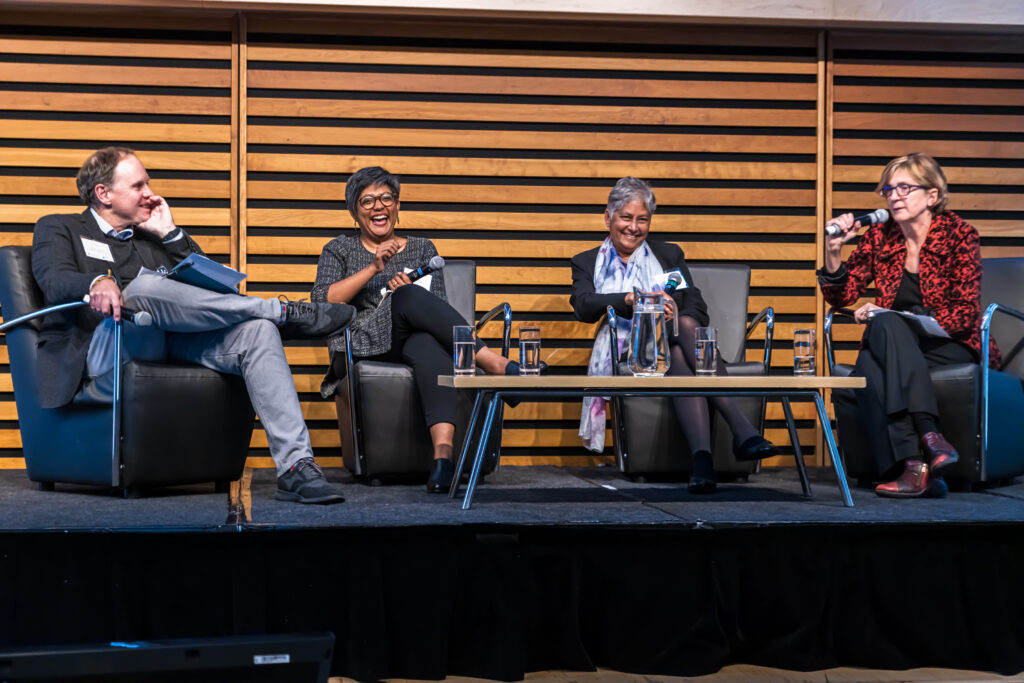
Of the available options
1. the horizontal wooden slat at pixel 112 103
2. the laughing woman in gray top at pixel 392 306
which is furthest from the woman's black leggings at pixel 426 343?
the horizontal wooden slat at pixel 112 103

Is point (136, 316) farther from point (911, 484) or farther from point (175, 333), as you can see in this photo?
point (911, 484)

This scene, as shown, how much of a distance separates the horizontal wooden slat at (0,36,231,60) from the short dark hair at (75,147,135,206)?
137cm

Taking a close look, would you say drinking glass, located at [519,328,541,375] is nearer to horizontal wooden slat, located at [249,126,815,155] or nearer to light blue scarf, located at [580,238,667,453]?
light blue scarf, located at [580,238,667,453]

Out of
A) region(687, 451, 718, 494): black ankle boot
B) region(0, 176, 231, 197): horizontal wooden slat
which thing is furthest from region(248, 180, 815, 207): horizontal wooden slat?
region(687, 451, 718, 494): black ankle boot

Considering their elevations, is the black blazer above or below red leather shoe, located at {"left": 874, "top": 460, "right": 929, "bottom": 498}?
above

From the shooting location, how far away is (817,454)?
4.59m

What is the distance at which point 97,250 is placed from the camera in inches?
121

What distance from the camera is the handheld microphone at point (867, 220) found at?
3271 millimetres

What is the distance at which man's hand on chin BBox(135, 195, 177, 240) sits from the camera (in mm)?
3221

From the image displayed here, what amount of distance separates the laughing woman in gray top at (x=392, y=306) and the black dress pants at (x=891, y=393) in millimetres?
1174

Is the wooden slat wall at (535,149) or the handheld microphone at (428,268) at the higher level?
the wooden slat wall at (535,149)

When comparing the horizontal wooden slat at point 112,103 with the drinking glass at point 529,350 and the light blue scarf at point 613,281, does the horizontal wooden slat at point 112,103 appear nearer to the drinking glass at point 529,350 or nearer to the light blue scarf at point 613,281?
the light blue scarf at point 613,281

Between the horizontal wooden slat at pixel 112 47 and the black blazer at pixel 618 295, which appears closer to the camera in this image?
the black blazer at pixel 618 295

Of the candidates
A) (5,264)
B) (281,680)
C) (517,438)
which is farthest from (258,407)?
(517,438)
